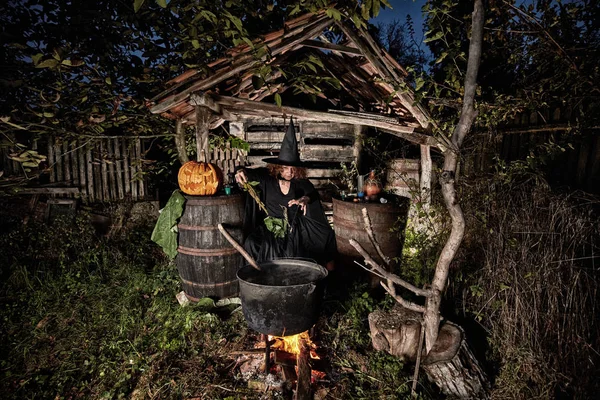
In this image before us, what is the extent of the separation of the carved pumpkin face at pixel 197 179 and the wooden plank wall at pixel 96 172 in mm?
4399

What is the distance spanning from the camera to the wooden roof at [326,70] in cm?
334

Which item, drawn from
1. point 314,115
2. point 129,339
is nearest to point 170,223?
point 129,339

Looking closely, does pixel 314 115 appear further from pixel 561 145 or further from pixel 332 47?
pixel 561 145

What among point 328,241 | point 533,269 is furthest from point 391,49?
point 533,269

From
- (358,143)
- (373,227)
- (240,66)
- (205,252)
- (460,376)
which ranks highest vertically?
(240,66)

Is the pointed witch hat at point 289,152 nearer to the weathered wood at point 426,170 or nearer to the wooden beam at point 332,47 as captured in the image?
the wooden beam at point 332,47

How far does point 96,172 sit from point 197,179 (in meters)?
5.96

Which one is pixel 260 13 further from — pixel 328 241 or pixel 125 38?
pixel 328 241

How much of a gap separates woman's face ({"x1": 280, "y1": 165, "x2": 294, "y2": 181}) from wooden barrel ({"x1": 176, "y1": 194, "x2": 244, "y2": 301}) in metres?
0.97

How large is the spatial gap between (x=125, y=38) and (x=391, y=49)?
12.6 m

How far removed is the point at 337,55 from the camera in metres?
4.55

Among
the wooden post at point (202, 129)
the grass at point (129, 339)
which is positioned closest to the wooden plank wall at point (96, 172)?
the grass at point (129, 339)

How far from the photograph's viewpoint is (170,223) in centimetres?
441

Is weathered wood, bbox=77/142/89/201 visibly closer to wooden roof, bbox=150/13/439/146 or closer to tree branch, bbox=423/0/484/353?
wooden roof, bbox=150/13/439/146
